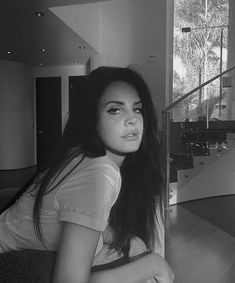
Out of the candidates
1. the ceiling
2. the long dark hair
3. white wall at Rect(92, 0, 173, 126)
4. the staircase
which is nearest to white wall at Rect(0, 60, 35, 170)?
the ceiling

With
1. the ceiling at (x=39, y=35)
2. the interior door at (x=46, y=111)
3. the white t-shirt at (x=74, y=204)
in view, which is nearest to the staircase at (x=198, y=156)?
the ceiling at (x=39, y=35)

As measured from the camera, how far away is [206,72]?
5062mm

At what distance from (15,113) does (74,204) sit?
5.68 meters

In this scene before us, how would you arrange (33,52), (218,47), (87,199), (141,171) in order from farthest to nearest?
(218,47) < (33,52) < (141,171) < (87,199)

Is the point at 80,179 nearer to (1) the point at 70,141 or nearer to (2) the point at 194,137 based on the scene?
(1) the point at 70,141

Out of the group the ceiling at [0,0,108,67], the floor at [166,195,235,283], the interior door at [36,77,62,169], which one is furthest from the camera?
the interior door at [36,77,62,169]

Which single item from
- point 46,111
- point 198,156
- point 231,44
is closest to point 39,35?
point 198,156

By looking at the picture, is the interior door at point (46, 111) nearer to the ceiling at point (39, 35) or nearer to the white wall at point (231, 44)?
the ceiling at point (39, 35)

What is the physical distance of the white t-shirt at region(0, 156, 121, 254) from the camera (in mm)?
498

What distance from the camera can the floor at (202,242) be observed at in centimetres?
205

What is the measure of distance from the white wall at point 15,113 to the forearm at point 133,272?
5.42 meters

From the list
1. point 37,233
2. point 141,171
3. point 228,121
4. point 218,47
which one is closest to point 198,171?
point 228,121

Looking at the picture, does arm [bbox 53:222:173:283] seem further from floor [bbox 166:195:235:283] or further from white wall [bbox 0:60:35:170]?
white wall [bbox 0:60:35:170]

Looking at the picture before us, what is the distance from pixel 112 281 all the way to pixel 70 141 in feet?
0.91
